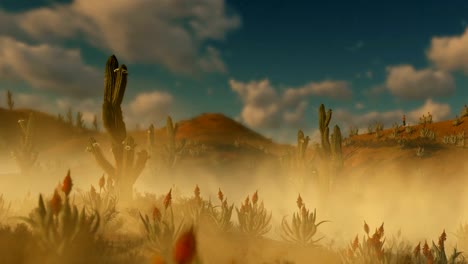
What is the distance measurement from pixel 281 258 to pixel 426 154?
71.3 feet

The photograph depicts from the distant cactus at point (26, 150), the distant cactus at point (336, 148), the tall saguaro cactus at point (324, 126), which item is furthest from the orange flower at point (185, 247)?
the distant cactus at point (26, 150)

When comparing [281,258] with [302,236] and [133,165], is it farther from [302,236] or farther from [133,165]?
[133,165]

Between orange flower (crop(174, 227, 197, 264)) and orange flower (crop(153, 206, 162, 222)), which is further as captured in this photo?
orange flower (crop(153, 206, 162, 222))

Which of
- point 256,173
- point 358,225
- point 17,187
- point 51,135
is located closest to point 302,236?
point 358,225

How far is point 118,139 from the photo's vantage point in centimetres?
1108

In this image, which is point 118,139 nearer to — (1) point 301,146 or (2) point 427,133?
(1) point 301,146

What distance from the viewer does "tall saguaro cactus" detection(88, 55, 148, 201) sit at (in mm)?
10945

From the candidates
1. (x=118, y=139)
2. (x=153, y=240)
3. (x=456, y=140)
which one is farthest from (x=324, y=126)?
(x=456, y=140)

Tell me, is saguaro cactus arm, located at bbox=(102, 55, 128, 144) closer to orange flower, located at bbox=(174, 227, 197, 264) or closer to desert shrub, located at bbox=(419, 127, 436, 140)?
orange flower, located at bbox=(174, 227, 197, 264)

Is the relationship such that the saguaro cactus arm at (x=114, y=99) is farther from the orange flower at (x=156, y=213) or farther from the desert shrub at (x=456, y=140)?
the desert shrub at (x=456, y=140)

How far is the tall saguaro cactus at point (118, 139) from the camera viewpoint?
1095 centimetres

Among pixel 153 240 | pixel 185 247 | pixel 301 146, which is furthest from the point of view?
pixel 301 146

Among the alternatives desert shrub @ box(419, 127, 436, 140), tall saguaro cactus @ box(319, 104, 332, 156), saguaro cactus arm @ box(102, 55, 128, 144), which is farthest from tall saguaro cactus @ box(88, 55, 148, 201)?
desert shrub @ box(419, 127, 436, 140)

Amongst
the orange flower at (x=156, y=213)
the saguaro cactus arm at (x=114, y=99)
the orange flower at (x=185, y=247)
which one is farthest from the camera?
the saguaro cactus arm at (x=114, y=99)
